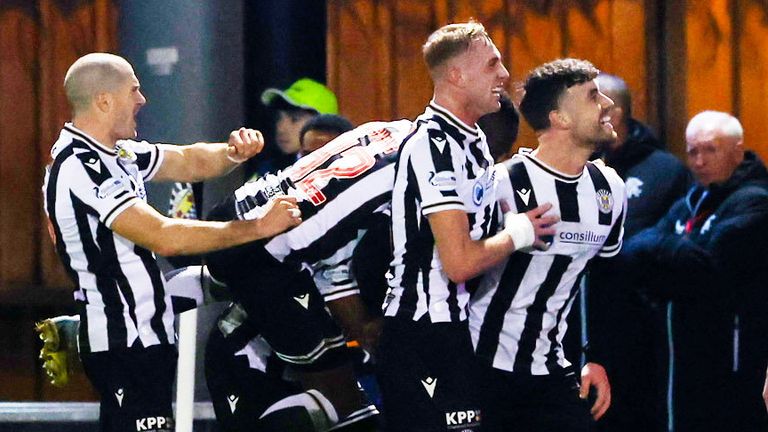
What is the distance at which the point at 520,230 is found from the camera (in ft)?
18.1

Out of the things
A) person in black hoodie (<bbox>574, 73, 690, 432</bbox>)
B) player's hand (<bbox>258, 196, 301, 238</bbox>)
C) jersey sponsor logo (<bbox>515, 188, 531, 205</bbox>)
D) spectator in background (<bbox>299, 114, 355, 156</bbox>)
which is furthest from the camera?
person in black hoodie (<bbox>574, 73, 690, 432</bbox>)

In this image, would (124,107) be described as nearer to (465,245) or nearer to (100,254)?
(100,254)

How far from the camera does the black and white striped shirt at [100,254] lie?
5.68 metres

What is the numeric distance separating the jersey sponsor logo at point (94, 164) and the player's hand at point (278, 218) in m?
0.56

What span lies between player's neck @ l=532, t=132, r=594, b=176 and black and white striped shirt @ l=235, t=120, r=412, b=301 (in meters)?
0.48

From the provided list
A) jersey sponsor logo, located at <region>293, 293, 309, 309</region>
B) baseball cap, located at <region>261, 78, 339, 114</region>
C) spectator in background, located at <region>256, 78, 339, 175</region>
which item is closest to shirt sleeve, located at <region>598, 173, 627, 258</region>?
jersey sponsor logo, located at <region>293, 293, 309, 309</region>

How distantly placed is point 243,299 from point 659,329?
209 cm

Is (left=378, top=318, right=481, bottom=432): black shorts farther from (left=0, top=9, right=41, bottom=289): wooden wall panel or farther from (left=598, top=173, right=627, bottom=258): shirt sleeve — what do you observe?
(left=0, top=9, right=41, bottom=289): wooden wall panel

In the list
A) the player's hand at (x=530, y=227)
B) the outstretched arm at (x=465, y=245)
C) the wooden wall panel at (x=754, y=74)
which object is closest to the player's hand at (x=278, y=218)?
the outstretched arm at (x=465, y=245)

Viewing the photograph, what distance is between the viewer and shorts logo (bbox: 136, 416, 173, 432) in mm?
→ 5680

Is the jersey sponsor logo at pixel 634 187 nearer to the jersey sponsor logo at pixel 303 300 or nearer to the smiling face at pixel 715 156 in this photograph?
the smiling face at pixel 715 156

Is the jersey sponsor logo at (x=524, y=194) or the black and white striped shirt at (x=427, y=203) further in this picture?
the jersey sponsor logo at (x=524, y=194)

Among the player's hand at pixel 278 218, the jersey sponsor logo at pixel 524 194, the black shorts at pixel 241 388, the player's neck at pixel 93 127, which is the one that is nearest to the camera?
the player's hand at pixel 278 218

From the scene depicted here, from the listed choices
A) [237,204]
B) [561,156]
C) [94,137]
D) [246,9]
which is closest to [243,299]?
[237,204]
